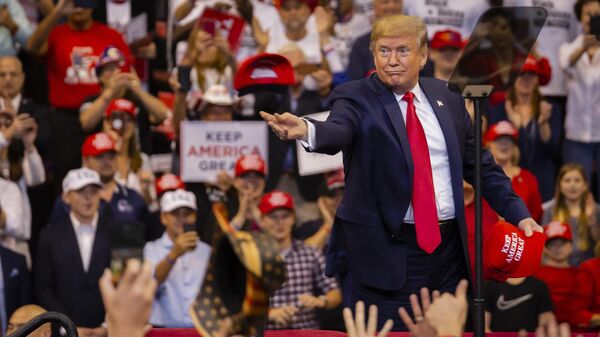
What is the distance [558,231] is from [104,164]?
306cm

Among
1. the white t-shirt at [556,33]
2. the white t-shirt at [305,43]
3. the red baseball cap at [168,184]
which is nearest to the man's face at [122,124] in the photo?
the red baseball cap at [168,184]

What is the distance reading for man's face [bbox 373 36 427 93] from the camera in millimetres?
4680

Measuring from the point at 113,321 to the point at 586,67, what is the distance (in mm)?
6995

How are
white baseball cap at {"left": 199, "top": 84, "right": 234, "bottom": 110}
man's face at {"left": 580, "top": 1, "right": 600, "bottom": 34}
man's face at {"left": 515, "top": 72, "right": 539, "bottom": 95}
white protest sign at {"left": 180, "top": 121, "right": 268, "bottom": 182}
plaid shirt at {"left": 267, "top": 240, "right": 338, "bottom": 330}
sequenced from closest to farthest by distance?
plaid shirt at {"left": 267, "top": 240, "right": 338, "bottom": 330}
white protest sign at {"left": 180, "top": 121, "right": 268, "bottom": 182}
white baseball cap at {"left": 199, "top": 84, "right": 234, "bottom": 110}
man's face at {"left": 515, "top": 72, "right": 539, "bottom": 95}
man's face at {"left": 580, "top": 1, "right": 600, "bottom": 34}

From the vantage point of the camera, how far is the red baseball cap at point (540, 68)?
28.0 ft

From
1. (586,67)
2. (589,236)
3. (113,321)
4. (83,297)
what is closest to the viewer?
(113,321)

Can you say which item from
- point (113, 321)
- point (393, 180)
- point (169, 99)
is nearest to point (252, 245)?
point (113, 321)

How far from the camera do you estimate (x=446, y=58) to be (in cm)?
843

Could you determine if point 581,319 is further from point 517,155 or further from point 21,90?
point 21,90

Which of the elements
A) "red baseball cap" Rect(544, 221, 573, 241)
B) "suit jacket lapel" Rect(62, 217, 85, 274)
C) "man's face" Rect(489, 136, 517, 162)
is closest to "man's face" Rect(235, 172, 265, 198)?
"suit jacket lapel" Rect(62, 217, 85, 274)

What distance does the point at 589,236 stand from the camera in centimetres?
823

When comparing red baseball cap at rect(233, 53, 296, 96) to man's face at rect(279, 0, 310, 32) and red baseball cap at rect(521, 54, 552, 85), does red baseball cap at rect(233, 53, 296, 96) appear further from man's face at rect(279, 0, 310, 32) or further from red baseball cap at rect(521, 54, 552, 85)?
red baseball cap at rect(521, 54, 552, 85)

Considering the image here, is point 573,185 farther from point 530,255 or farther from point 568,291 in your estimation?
point 530,255

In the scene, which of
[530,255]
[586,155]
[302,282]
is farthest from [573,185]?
[530,255]
